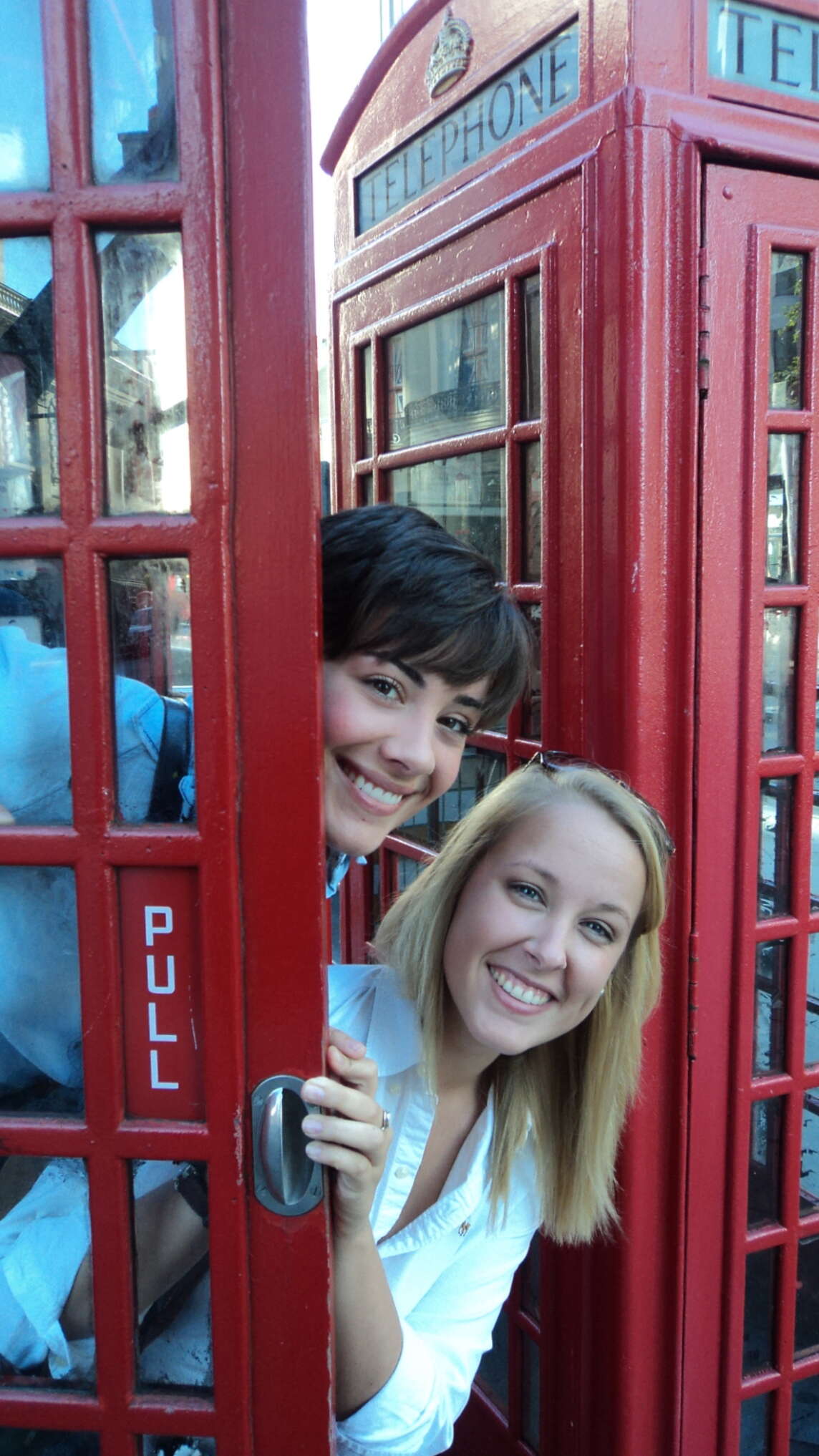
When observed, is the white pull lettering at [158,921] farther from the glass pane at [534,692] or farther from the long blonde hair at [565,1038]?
the glass pane at [534,692]

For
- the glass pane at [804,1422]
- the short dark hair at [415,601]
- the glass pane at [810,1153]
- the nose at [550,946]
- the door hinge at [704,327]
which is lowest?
the glass pane at [804,1422]

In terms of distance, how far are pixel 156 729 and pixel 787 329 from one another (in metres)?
1.38

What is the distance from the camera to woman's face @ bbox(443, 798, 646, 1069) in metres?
1.52

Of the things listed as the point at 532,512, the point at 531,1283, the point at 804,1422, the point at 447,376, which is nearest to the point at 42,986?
the point at 532,512

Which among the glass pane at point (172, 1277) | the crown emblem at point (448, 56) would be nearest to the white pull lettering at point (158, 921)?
the glass pane at point (172, 1277)

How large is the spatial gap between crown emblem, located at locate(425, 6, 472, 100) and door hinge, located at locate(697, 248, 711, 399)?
2.65 ft

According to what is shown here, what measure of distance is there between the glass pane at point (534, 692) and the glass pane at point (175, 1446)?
1.30 m

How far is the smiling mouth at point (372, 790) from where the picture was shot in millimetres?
1383

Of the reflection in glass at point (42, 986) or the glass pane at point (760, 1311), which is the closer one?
the reflection in glass at point (42, 986)

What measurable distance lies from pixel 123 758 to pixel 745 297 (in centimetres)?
132

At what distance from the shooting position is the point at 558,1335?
6.43 ft

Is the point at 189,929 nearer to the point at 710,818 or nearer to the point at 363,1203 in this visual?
the point at 363,1203

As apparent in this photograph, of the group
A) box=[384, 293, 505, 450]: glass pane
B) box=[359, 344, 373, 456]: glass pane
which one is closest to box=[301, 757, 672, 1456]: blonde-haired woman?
box=[384, 293, 505, 450]: glass pane

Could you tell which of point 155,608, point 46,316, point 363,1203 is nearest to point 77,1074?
point 363,1203
